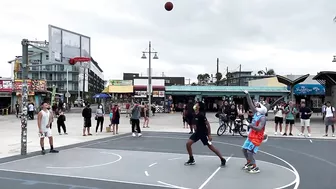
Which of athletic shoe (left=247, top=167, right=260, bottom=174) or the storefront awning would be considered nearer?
athletic shoe (left=247, top=167, right=260, bottom=174)

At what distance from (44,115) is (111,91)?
3335 centimetres

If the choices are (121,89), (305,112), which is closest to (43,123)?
(305,112)

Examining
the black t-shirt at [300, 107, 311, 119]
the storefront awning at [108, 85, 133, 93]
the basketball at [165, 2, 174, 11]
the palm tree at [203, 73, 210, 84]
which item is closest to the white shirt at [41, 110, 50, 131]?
the basketball at [165, 2, 174, 11]

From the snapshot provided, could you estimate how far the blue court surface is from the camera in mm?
7277

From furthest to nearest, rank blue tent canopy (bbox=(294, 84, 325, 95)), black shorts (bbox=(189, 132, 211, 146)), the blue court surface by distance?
1. blue tent canopy (bbox=(294, 84, 325, 95))
2. black shorts (bbox=(189, 132, 211, 146))
3. the blue court surface

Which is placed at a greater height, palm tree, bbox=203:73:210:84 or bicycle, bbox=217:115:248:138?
palm tree, bbox=203:73:210:84

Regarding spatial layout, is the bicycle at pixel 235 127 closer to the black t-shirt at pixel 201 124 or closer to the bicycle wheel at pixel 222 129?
the bicycle wheel at pixel 222 129

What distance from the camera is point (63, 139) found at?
599 inches

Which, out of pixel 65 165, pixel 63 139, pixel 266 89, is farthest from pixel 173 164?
pixel 266 89

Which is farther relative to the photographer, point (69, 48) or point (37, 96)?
point (37, 96)

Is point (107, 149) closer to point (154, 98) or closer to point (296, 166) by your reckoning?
point (296, 166)

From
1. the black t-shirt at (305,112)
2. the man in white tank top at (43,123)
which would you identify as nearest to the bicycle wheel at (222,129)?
the black t-shirt at (305,112)

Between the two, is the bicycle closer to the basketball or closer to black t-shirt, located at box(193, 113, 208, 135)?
the basketball

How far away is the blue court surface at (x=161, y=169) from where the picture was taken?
7.28 m
